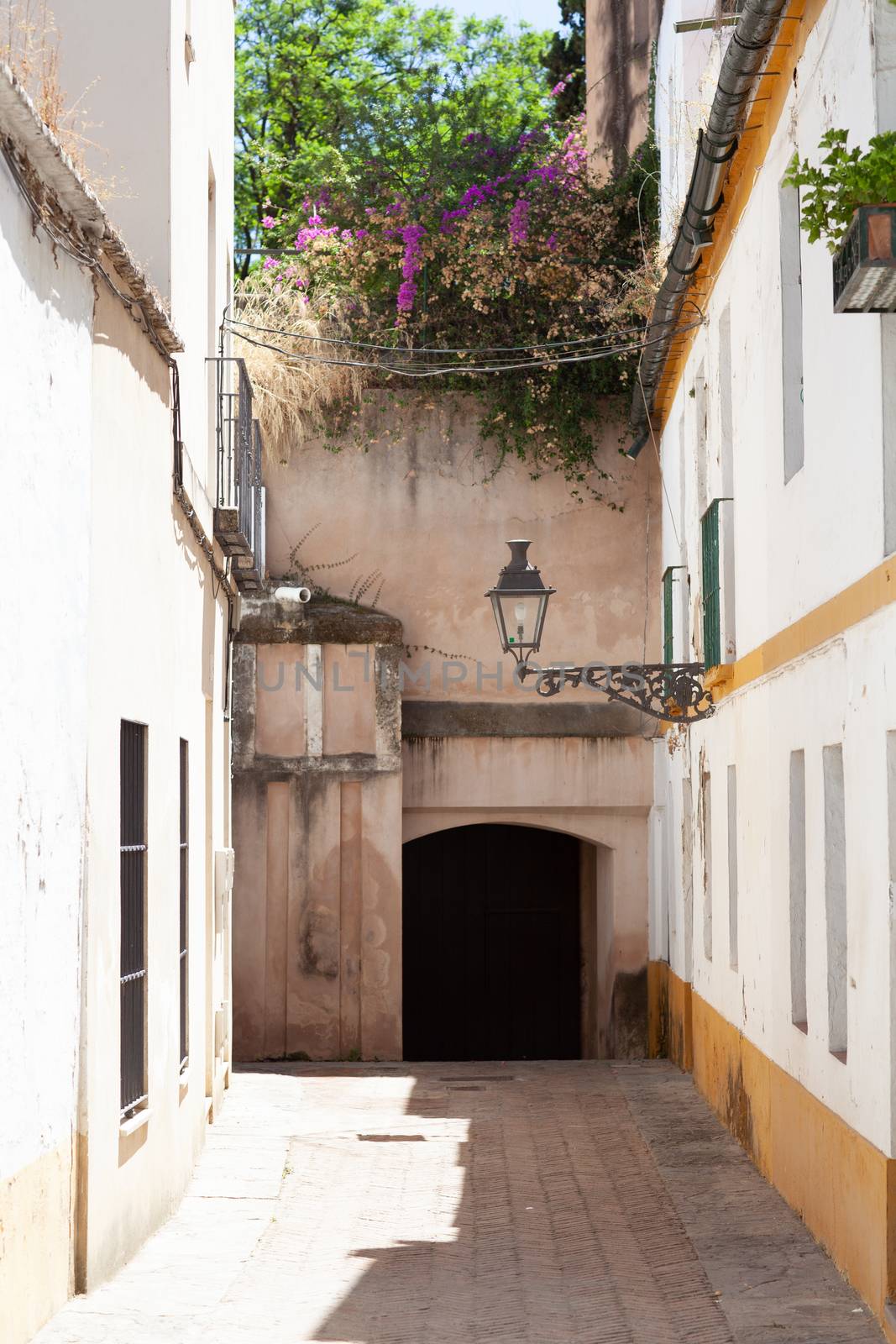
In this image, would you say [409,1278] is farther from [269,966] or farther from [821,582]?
[269,966]

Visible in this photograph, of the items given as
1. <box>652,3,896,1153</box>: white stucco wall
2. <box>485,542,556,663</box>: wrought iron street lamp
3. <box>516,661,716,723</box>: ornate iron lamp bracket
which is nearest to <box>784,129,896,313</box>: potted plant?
<box>652,3,896,1153</box>: white stucco wall

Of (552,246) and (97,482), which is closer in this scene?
(97,482)

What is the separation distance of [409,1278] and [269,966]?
868cm

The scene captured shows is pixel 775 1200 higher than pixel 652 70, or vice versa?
pixel 652 70

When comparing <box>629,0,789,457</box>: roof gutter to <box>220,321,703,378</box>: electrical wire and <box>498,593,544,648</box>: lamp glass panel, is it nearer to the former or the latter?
<box>220,321,703,378</box>: electrical wire

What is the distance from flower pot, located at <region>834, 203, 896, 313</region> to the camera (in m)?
5.41

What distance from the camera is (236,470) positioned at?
40.8 ft

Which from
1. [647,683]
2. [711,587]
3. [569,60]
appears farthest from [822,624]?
[569,60]

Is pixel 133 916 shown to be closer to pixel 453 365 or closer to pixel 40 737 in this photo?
pixel 40 737

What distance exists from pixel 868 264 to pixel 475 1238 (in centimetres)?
526

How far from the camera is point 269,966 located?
16062 millimetres

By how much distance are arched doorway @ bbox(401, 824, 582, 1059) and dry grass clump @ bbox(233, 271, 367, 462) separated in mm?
5057

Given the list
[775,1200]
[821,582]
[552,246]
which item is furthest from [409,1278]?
[552,246]

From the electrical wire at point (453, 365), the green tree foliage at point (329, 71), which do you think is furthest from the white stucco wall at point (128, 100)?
the green tree foliage at point (329, 71)
